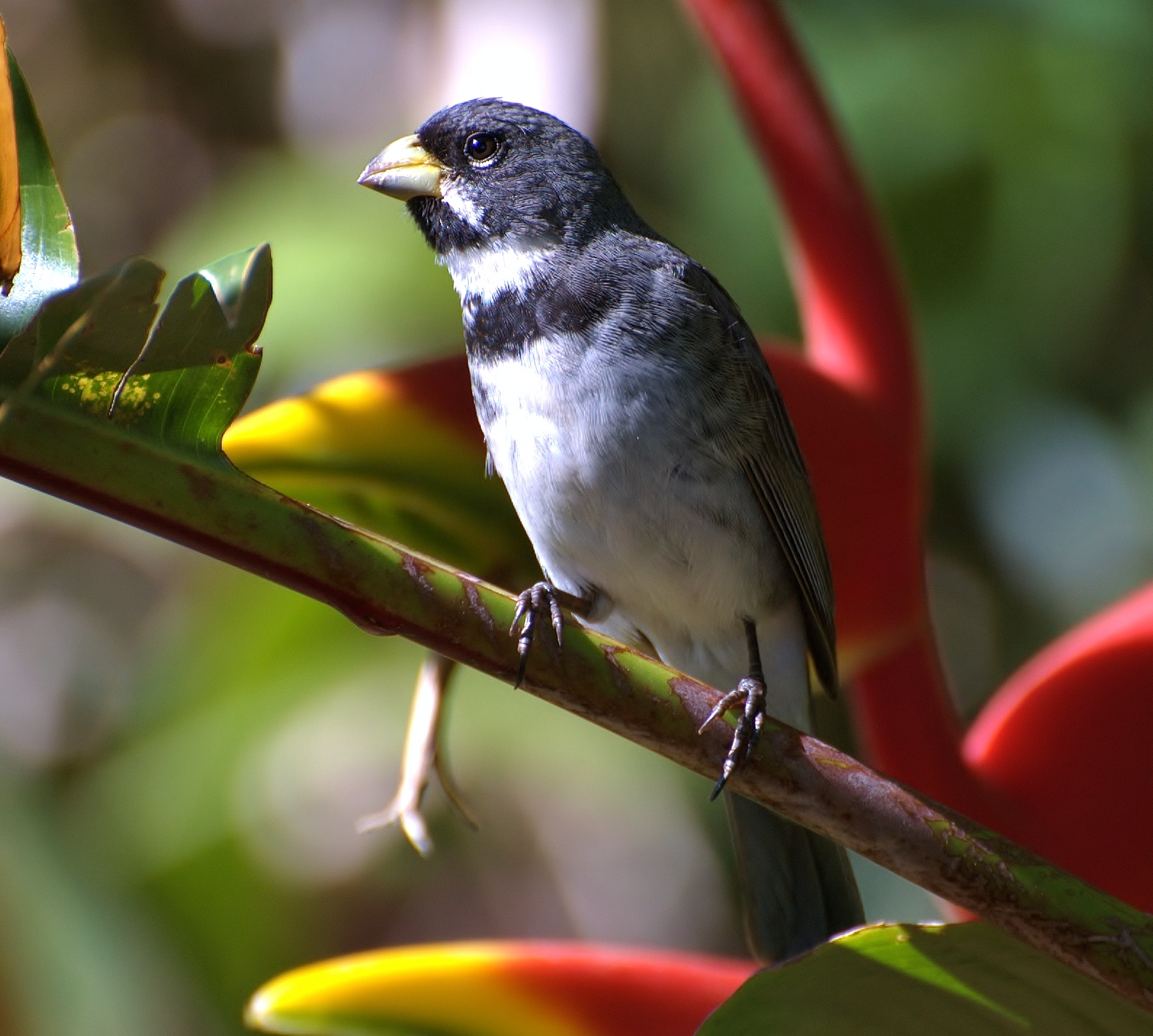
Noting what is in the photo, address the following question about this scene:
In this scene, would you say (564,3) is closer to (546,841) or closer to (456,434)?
(546,841)

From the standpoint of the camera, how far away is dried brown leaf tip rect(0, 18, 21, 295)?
1.89ft

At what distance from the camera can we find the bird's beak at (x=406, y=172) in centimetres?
136

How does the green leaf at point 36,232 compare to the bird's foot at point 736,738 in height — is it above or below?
above

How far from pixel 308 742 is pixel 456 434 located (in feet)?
4.33

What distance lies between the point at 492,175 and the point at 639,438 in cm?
36

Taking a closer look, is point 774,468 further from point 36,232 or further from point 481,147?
point 36,232

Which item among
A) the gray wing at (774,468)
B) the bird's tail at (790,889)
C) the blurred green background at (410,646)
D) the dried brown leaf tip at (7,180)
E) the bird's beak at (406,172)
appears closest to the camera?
the dried brown leaf tip at (7,180)

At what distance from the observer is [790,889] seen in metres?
1.13

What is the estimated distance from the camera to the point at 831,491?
2.90 ft

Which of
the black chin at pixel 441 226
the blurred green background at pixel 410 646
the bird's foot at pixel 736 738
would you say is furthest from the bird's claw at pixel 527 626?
the blurred green background at pixel 410 646

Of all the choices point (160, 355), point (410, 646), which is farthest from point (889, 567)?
point (410, 646)

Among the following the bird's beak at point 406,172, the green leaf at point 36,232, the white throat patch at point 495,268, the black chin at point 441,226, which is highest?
the green leaf at point 36,232

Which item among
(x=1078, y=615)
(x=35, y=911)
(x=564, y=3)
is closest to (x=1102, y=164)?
(x=1078, y=615)

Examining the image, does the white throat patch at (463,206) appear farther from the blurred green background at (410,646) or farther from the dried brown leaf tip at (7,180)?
the dried brown leaf tip at (7,180)
